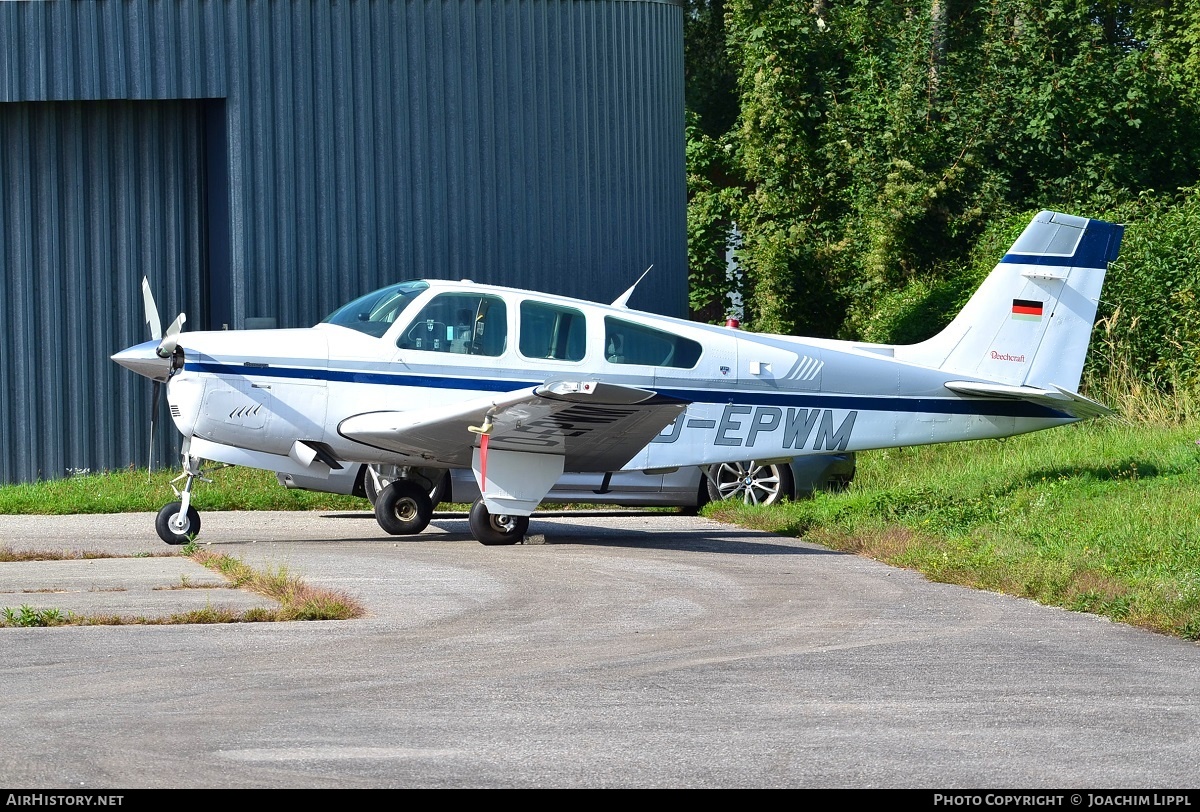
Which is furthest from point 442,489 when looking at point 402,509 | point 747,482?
point 747,482

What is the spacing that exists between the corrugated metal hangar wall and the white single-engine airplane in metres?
5.16

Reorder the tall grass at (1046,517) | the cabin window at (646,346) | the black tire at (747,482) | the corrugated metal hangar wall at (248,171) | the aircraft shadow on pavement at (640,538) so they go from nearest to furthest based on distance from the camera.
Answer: the tall grass at (1046,517)
the aircraft shadow on pavement at (640,538)
the cabin window at (646,346)
the black tire at (747,482)
the corrugated metal hangar wall at (248,171)

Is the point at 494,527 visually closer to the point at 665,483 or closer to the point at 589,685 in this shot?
the point at 665,483

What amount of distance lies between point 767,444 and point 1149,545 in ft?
12.4

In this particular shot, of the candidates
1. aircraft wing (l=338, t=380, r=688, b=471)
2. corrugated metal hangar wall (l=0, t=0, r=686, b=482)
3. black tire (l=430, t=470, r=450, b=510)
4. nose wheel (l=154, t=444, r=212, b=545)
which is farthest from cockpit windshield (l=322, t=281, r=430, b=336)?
corrugated metal hangar wall (l=0, t=0, r=686, b=482)

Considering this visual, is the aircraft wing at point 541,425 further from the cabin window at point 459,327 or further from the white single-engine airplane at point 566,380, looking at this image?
the cabin window at point 459,327

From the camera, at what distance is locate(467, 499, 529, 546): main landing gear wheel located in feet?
41.2

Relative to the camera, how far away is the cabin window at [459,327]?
→ 12.5 meters

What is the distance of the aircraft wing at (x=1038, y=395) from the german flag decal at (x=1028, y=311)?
2.11 ft

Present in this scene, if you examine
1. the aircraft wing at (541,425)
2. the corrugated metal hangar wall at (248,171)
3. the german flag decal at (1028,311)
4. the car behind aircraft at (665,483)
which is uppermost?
the corrugated metal hangar wall at (248,171)

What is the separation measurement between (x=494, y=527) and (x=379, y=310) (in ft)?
6.77

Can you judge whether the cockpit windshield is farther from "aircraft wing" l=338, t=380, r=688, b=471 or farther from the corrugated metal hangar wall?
the corrugated metal hangar wall

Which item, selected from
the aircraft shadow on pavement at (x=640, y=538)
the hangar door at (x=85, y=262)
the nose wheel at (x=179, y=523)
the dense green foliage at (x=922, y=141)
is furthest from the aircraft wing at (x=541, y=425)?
the dense green foliage at (x=922, y=141)

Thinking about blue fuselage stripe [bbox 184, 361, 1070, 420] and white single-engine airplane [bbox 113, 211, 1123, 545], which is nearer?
white single-engine airplane [bbox 113, 211, 1123, 545]
